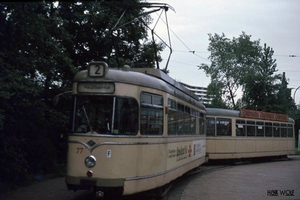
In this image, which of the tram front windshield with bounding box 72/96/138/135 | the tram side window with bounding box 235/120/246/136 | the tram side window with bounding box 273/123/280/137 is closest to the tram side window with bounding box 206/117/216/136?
the tram side window with bounding box 235/120/246/136

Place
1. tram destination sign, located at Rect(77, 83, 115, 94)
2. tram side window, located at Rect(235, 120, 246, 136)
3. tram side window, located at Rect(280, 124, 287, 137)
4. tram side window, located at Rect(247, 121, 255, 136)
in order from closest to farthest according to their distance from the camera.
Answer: tram destination sign, located at Rect(77, 83, 115, 94) < tram side window, located at Rect(235, 120, 246, 136) < tram side window, located at Rect(247, 121, 255, 136) < tram side window, located at Rect(280, 124, 287, 137)

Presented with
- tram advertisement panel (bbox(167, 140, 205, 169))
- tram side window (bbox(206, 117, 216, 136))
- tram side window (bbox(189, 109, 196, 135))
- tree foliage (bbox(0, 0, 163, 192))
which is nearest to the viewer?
tree foliage (bbox(0, 0, 163, 192))

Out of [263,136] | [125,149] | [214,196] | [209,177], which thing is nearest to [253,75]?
[263,136]

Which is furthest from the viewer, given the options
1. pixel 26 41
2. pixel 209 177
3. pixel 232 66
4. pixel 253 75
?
pixel 232 66

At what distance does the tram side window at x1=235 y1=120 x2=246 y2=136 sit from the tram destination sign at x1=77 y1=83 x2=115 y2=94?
1389 centimetres

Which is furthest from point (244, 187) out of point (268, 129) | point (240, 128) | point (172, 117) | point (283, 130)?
point (283, 130)

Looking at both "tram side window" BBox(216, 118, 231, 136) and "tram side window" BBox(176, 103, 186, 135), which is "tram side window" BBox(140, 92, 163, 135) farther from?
"tram side window" BBox(216, 118, 231, 136)

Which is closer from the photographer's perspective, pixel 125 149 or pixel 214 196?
pixel 125 149

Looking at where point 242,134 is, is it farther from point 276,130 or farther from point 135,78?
point 135,78

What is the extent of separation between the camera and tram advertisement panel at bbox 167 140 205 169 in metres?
10.4

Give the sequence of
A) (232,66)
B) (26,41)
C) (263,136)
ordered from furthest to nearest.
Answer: (232,66) → (263,136) → (26,41)

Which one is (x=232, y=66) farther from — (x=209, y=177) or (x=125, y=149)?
(x=125, y=149)

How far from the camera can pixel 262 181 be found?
13773 mm

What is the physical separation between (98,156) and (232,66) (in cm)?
4332
